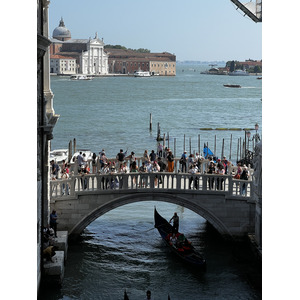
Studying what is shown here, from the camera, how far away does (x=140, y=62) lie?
284 feet

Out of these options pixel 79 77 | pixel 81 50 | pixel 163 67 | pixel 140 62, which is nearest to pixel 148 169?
pixel 79 77

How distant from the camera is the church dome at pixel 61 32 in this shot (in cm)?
8175

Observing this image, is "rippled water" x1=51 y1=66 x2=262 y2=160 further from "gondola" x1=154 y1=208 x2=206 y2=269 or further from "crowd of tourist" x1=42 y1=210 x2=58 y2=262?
"crowd of tourist" x1=42 y1=210 x2=58 y2=262

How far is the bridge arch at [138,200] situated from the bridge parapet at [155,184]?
10 cm

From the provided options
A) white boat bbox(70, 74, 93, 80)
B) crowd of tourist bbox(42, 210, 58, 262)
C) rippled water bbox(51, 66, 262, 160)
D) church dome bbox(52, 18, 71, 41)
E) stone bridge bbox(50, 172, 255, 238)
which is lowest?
crowd of tourist bbox(42, 210, 58, 262)

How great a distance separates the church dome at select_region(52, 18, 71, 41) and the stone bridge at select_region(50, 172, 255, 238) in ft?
240

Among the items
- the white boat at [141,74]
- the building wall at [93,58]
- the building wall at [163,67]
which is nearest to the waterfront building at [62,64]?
the building wall at [93,58]

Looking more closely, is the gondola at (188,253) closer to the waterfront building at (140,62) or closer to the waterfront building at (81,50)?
the waterfront building at (81,50)

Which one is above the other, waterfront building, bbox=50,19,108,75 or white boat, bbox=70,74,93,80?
waterfront building, bbox=50,19,108,75

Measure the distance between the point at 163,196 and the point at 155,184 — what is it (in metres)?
0.20

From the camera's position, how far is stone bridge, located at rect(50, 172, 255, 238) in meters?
9.94

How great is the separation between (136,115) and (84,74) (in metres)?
49.3

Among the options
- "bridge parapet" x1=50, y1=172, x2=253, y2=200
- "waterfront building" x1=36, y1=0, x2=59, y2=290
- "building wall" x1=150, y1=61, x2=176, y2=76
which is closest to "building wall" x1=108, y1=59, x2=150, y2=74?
"building wall" x1=150, y1=61, x2=176, y2=76
